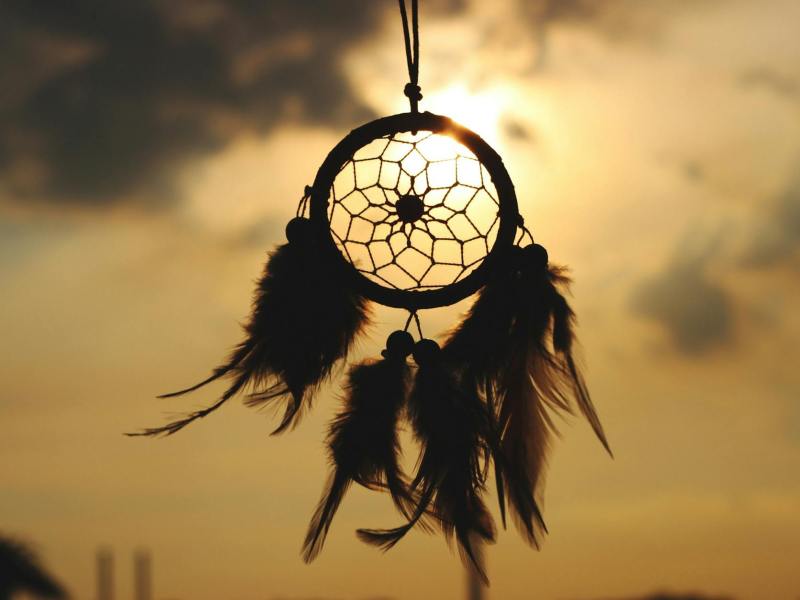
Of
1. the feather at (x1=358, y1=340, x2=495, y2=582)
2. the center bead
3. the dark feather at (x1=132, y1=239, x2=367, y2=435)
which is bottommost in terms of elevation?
the feather at (x1=358, y1=340, x2=495, y2=582)

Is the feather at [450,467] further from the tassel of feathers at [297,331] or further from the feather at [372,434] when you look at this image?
the tassel of feathers at [297,331]

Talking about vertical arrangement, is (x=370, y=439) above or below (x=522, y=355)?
below

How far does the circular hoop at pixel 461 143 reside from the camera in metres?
5.22

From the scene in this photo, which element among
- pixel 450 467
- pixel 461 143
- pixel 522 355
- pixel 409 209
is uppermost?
pixel 461 143

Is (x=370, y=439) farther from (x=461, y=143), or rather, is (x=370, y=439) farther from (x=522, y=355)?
(x=461, y=143)

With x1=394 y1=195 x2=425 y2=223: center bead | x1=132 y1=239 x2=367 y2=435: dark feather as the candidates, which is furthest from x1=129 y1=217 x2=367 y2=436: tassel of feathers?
x1=394 y1=195 x2=425 y2=223: center bead

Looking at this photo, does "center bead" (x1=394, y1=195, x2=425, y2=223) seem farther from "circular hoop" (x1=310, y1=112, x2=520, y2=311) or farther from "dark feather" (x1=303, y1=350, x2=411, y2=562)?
"dark feather" (x1=303, y1=350, x2=411, y2=562)

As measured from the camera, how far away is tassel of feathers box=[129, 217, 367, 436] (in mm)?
5391

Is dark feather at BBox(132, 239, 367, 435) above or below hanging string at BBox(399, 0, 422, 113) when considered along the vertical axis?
below

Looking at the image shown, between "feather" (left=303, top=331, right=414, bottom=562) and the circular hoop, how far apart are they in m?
0.20

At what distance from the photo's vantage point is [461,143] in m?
5.28

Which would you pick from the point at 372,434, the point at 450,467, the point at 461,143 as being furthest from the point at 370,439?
the point at 461,143

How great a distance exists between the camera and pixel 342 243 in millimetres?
5391

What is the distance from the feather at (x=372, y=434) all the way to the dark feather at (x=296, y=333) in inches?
7.7
